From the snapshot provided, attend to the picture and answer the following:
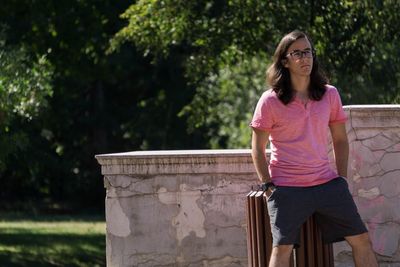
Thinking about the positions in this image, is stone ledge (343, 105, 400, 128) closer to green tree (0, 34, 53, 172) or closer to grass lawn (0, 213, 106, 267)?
green tree (0, 34, 53, 172)

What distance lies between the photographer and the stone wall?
26.3 ft

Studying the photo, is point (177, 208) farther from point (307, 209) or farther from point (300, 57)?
point (300, 57)

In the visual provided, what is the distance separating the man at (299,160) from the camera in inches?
253

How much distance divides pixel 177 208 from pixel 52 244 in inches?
399

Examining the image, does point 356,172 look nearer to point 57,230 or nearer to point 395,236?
point 395,236

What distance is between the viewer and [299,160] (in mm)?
6441

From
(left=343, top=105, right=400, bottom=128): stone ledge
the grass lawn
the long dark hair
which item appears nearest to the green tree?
the grass lawn

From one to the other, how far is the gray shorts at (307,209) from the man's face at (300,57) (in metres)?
0.70

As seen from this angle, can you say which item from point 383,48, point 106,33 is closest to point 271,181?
point 383,48

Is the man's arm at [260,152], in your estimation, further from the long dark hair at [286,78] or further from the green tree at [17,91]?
the green tree at [17,91]

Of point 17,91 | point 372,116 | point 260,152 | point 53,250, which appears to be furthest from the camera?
point 53,250

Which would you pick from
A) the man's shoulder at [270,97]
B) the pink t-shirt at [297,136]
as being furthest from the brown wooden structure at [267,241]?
the man's shoulder at [270,97]

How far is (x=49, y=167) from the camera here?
27016mm

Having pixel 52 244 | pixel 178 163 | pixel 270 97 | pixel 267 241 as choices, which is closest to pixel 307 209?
pixel 267 241
